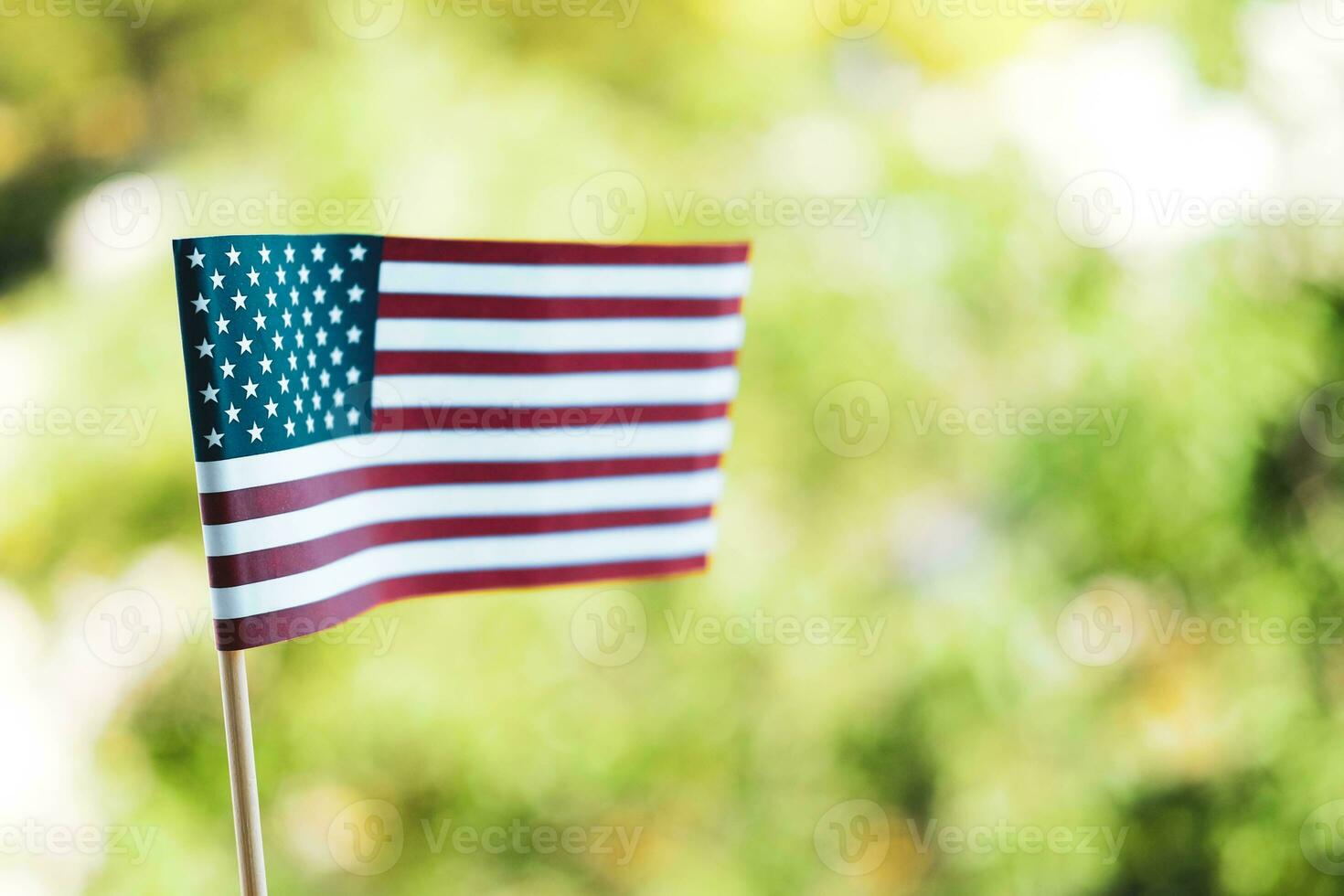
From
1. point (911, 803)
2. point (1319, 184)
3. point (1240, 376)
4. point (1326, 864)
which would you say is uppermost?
point (1319, 184)

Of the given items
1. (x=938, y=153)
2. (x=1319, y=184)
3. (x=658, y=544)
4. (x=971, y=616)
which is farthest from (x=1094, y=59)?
(x=658, y=544)

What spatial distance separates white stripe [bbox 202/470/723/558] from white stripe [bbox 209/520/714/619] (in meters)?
0.03

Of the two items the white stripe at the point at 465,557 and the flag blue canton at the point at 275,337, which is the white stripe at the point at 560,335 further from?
the white stripe at the point at 465,557

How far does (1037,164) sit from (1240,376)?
0.53 metres

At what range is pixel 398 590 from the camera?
3.07 feet

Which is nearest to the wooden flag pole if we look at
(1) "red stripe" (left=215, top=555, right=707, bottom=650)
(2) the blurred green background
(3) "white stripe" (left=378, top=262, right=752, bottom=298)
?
(1) "red stripe" (left=215, top=555, right=707, bottom=650)

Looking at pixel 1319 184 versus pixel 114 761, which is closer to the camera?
pixel 114 761

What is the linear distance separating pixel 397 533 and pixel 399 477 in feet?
0.19

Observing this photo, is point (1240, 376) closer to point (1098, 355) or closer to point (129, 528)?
point (1098, 355)

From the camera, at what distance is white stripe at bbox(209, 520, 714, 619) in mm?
788

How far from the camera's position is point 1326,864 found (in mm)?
1688

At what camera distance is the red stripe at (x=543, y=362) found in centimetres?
91

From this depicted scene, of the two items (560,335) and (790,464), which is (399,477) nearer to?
(560,335)

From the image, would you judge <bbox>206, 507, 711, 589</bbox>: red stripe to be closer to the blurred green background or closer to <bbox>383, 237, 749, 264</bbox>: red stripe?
<bbox>383, 237, 749, 264</bbox>: red stripe
